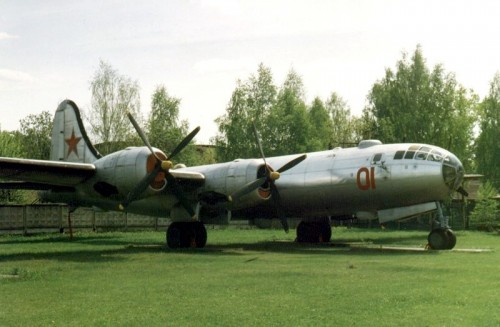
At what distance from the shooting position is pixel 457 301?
9789 mm

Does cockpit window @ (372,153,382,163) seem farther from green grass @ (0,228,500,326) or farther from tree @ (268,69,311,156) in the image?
tree @ (268,69,311,156)

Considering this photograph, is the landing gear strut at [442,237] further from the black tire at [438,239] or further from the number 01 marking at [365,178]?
the number 01 marking at [365,178]

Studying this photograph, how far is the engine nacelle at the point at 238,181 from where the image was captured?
72.6ft

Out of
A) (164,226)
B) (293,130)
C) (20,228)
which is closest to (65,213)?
(20,228)

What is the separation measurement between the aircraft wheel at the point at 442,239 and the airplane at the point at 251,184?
0.11 ft

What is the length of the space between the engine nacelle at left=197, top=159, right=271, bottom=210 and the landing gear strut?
614cm

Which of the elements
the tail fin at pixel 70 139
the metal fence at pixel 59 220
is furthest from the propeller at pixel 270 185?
the metal fence at pixel 59 220

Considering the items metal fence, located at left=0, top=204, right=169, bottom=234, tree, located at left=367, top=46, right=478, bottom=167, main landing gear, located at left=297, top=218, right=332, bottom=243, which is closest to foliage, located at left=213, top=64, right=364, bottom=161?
tree, located at left=367, top=46, right=478, bottom=167

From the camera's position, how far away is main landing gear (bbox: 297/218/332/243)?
90.4 feet

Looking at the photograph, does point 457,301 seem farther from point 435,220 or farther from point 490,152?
point 490,152

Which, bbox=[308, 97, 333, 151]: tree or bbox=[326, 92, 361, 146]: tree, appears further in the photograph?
bbox=[326, 92, 361, 146]: tree

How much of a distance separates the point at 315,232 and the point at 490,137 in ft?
160

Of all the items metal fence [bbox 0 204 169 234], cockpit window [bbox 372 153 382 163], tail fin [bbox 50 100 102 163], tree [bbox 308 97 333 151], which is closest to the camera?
cockpit window [bbox 372 153 382 163]

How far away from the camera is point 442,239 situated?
2100 centimetres
